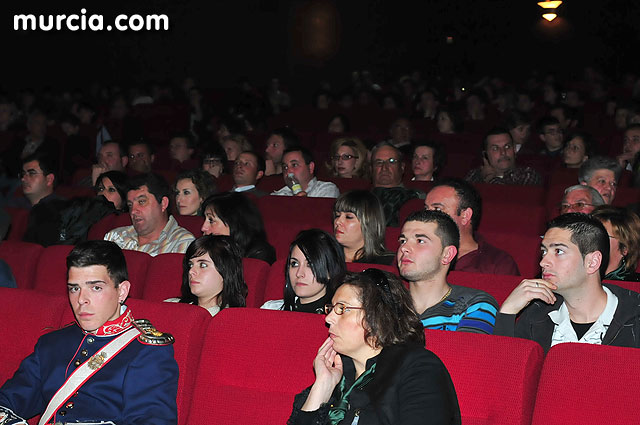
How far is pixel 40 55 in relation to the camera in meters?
12.9

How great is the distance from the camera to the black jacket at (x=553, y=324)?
2.62 m

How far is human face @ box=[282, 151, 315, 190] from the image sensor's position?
5.72 meters

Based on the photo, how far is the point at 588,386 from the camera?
217cm

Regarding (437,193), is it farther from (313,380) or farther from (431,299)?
(313,380)

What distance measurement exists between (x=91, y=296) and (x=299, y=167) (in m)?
3.21

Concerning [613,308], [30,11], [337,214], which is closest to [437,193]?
[337,214]

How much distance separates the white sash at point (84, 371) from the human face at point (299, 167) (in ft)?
10.5

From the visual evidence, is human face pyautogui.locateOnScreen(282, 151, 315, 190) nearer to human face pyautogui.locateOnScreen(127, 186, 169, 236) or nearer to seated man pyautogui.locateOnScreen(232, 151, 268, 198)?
seated man pyautogui.locateOnScreen(232, 151, 268, 198)

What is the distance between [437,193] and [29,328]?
1.88 metres

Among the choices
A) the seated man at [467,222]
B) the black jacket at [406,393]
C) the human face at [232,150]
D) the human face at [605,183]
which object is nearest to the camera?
the black jacket at [406,393]

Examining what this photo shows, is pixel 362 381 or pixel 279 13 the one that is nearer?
pixel 362 381

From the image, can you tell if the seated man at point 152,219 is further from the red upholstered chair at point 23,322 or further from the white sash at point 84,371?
the white sash at point 84,371

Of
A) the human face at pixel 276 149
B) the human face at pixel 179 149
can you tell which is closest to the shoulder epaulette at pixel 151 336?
the human face at pixel 276 149

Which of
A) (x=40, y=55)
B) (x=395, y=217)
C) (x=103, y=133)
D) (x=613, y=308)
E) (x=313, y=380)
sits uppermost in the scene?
(x=40, y=55)
